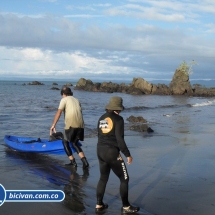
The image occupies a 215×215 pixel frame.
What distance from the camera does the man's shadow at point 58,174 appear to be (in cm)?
605

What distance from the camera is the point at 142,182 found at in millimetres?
7438

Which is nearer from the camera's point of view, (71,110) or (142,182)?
(142,182)

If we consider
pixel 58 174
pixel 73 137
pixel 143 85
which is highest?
pixel 143 85

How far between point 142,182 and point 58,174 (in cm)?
198

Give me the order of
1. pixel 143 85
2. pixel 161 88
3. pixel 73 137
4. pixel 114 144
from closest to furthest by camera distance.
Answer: pixel 114 144 < pixel 73 137 < pixel 161 88 < pixel 143 85

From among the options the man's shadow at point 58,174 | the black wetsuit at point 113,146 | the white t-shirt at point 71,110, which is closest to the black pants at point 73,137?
the white t-shirt at point 71,110

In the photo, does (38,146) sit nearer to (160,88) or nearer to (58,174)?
(58,174)

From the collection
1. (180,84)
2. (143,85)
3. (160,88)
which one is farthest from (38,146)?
(180,84)

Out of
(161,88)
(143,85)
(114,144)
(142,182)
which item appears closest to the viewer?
(114,144)

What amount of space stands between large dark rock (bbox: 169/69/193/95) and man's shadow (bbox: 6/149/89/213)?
53028 millimetres

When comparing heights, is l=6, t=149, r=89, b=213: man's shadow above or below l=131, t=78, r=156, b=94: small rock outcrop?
below

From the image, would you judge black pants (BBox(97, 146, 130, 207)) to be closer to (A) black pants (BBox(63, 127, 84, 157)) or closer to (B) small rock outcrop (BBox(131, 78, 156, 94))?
(A) black pants (BBox(63, 127, 84, 157))

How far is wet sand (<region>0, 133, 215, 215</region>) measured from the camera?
19.0ft

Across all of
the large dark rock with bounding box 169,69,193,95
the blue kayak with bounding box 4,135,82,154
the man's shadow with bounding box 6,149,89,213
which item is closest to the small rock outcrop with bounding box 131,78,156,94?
the large dark rock with bounding box 169,69,193,95
